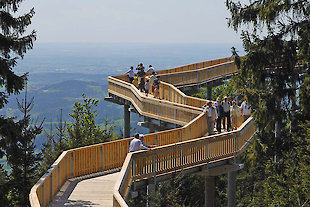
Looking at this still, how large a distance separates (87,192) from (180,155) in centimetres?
400

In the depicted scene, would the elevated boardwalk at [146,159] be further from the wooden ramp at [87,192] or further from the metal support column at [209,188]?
the metal support column at [209,188]

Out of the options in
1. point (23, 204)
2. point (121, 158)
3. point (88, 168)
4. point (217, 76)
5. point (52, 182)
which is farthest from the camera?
point (217, 76)

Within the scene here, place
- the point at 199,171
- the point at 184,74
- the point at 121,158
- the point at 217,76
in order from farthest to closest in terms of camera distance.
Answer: the point at 217,76 < the point at 184,74 < the point at 199,171 < the point at 121,158

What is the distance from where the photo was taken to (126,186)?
15.7m

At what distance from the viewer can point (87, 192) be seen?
16203 mm

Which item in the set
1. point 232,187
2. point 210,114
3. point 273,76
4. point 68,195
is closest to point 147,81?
point 232,187

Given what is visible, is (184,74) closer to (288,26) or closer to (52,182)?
(288,26)

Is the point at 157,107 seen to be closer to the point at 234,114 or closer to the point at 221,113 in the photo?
the point at 234,114

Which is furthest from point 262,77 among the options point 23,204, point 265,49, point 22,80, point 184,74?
point 184,74

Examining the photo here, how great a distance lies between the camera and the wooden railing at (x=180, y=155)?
53.1 ft

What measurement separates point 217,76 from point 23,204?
20635 millimetres

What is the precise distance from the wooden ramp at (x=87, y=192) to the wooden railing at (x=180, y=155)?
0.67 m

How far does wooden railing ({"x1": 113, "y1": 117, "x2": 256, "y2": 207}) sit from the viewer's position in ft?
53.1

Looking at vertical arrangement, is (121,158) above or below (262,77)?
below
